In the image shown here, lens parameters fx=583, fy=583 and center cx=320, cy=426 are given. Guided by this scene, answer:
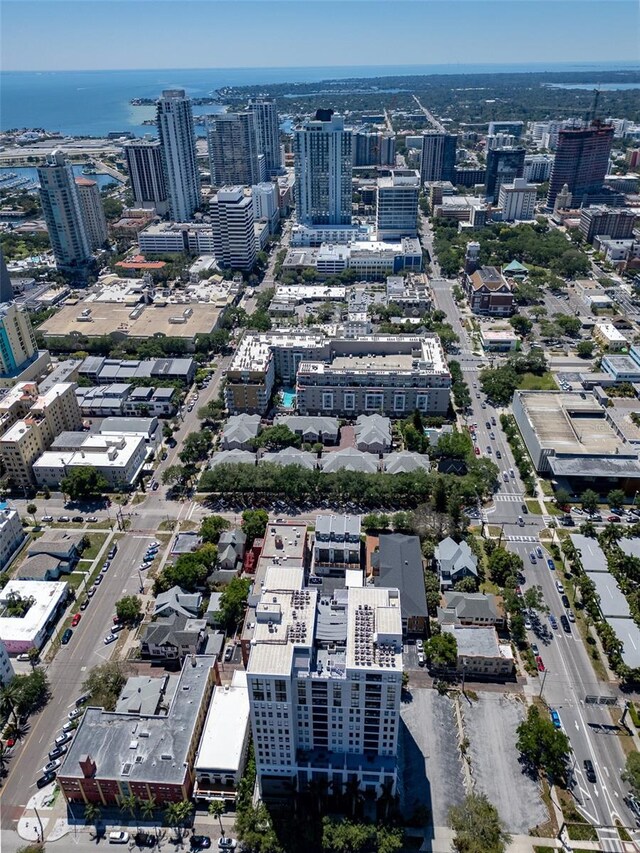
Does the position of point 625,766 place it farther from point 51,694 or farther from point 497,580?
point 51,694

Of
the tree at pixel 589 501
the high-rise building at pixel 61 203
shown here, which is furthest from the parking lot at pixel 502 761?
the high-rise building at pixel 61 203

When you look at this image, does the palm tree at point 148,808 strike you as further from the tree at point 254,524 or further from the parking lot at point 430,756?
the tree at point 254,524

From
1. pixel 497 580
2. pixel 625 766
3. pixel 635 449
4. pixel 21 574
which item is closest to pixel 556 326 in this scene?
pixel 635 449

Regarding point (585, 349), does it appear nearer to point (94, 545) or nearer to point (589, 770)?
point (589, 770)

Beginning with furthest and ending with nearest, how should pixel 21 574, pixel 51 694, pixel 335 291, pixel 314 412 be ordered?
pixel 335 291 → pixel 314 412 → pixel 21 574 → pixel 51 694

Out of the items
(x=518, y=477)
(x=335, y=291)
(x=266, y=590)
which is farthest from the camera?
(x=335, y=291)

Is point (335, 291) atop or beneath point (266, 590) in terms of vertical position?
beneath
